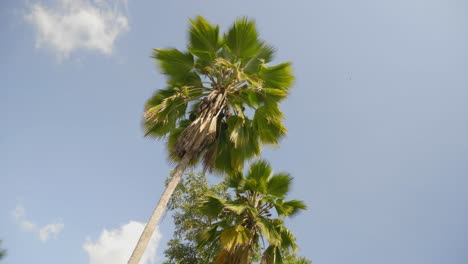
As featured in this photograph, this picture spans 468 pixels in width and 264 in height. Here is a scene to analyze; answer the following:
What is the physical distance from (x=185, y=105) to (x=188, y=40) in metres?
1.58

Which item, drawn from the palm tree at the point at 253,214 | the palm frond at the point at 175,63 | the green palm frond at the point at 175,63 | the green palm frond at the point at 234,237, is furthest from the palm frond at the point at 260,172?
the palm frond at the point at 175,63

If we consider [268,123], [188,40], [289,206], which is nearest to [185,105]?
[188,40]

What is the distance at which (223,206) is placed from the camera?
296 inches

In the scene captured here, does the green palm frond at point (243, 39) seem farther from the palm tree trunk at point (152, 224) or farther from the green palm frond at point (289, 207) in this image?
the green palm frond at point (289, 207)

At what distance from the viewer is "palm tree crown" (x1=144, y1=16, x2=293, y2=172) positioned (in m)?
6.64

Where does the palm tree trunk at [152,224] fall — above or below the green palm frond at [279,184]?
below

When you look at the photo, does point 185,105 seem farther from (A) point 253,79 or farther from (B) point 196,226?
(B) point 196,226

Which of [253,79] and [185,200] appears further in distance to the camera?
[185,200]

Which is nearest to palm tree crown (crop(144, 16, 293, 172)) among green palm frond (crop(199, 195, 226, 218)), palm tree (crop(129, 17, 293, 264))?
palm tree (crop(129, 17, 293, 264))

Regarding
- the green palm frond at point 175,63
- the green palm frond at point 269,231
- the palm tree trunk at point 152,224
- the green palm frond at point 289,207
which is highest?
the green palm frond at point 175,63

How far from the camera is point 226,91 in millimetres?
6699

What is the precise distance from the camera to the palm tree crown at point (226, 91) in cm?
664

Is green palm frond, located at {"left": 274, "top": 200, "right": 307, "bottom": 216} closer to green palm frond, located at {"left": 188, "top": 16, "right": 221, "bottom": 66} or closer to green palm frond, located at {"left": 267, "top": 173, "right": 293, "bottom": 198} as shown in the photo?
green palm frond, located at {"left": 267, "top": 173, "right": 293, "bottom": 198}

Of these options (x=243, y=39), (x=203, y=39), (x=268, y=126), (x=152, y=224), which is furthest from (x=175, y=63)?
(x=152, y=224)
